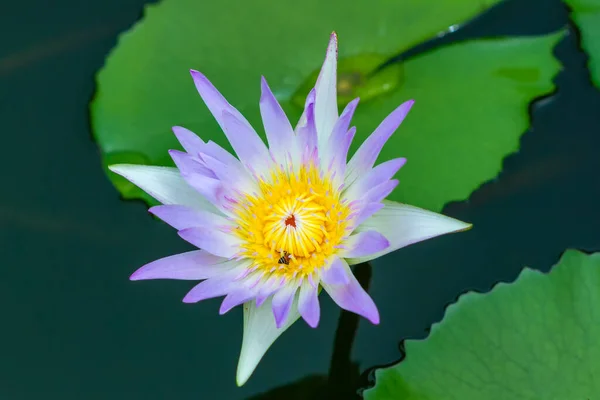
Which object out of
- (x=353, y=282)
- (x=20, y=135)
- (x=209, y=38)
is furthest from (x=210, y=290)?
(x=20, y=135)

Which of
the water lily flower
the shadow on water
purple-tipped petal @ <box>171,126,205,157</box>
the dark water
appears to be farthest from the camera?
the dark water

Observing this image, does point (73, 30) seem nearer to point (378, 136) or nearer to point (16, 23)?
point (16, 23)

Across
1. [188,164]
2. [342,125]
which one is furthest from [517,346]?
[188,164]

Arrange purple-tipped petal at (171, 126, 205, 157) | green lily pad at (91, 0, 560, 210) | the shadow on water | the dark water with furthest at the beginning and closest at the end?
green lily pad at (91, 0, 560, 210) < the dark water < the shadow on water < purple-tipped petal at (171, 126, 205, 157)

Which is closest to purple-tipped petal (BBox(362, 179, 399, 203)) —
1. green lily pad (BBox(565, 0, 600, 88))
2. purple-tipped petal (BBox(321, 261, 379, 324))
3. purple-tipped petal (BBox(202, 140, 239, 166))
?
purple-tipped petal (BBox(321, 261, 379, 324))

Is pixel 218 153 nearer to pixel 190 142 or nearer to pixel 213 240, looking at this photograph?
pixel 190 142

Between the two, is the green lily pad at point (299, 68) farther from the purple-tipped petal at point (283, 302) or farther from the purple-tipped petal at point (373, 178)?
the purple-tipped petal at point (283, 302)

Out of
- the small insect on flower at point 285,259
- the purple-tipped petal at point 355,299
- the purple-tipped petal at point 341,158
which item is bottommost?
the purple-tipped petal at point 355,299

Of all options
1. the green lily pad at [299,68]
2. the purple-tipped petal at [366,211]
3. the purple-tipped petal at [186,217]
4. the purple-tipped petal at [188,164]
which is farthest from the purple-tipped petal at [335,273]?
the green lily pad at [299,68]

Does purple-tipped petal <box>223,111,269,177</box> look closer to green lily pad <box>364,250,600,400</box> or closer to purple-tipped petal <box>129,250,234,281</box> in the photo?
purple-tipped petal <box>129,250,234,281</box>
